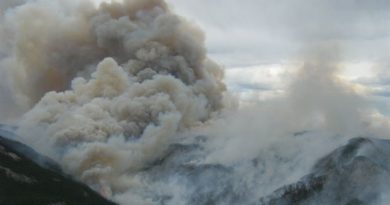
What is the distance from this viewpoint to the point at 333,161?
128875 mm

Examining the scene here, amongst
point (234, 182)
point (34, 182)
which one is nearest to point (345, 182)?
point (234, 182)

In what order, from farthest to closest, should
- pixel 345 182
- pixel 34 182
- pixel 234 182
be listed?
pixel 234 182, pixel 345 182, pixel 34 182

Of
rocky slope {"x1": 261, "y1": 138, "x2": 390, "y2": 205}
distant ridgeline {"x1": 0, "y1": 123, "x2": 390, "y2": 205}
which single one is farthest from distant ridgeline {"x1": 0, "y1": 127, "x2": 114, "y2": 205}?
rocky slope {"x1": 261, "y1": 138, "x2": 390, "y2": 205}

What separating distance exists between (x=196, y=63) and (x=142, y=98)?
28.0 m

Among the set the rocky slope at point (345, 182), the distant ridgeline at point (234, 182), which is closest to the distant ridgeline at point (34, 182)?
the distant ridgeline at point (234, 182)

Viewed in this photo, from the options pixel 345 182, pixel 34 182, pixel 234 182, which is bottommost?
pixel 345 182

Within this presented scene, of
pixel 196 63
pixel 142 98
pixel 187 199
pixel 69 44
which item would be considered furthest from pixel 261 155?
pixel 69 44

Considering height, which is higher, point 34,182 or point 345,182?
point 34,182

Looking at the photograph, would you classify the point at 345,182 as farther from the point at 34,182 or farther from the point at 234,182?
the point at 34,182

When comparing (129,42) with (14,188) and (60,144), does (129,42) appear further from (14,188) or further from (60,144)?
(14,188)

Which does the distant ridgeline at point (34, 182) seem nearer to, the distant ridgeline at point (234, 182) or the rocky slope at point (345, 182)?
the distant ridgeline at point (234, 182)

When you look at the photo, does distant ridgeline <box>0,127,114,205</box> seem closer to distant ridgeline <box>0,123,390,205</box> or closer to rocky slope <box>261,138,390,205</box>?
distant ridgeline <box>0,123,390,205</box>

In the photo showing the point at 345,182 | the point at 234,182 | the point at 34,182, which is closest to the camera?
the point at 34,182

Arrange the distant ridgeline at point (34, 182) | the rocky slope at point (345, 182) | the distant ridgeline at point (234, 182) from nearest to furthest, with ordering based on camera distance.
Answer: the distant ridgeline at point (34, 182)
the distant ridgeline at point (234, 182)
the rocky slope at point (345, 182)
